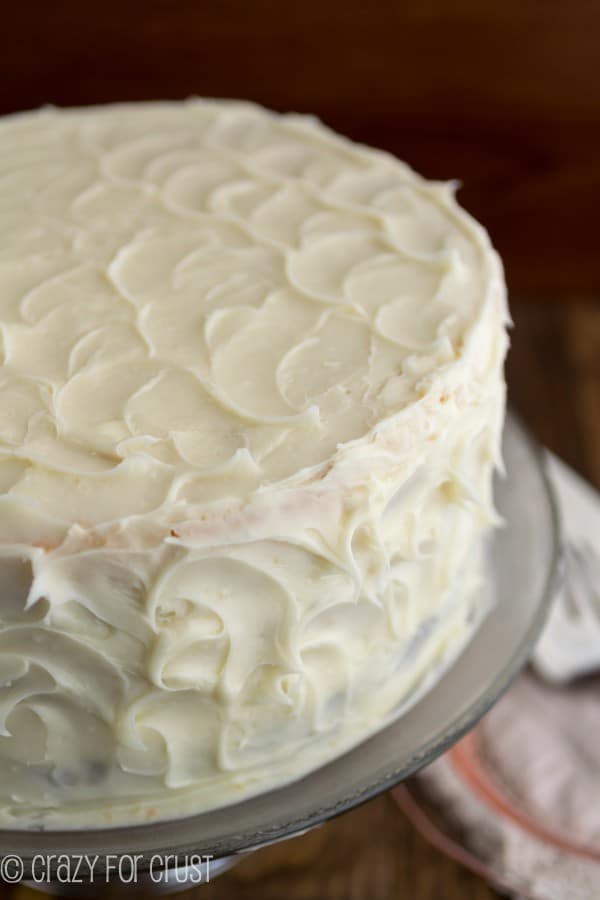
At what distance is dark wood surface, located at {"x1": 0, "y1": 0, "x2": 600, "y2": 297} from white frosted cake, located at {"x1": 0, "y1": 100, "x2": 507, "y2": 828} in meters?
1.14

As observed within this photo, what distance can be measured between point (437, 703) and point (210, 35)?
65.8 inches

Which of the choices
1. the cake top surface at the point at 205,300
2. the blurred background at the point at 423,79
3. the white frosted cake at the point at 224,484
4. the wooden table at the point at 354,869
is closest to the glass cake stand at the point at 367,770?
the white frosted cake at the point at 224,484

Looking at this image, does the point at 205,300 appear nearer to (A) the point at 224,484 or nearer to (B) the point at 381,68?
(A) the point at 224,484

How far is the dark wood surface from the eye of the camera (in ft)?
7.83

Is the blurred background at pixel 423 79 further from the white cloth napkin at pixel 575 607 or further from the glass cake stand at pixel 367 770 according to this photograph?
the glass cake stand at pixel 367 770

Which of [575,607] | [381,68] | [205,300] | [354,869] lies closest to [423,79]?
[381,68]

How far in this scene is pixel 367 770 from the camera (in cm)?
116

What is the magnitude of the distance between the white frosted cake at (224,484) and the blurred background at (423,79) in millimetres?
1011

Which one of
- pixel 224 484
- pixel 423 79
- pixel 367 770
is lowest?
pixel 367 770

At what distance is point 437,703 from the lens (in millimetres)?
1244

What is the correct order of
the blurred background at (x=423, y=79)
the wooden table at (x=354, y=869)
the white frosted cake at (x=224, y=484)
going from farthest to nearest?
the blurred background at (x=423, y=79)
the wooden table at (x=354, y=869)
the white frosted cake at (x=224, y=484)

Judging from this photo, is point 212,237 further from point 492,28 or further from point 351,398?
point 492,28

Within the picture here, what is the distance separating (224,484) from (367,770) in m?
0.36

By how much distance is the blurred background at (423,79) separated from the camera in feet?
7.79
